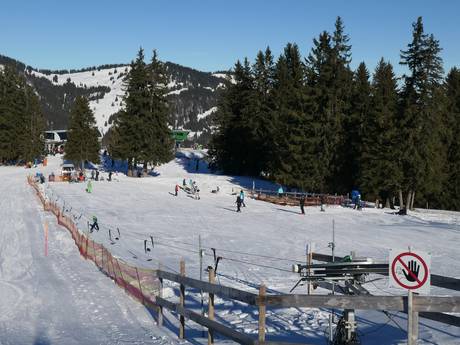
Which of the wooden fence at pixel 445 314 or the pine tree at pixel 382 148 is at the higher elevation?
the pine tree at pixel 382 148

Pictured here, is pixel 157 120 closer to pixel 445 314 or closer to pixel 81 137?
pixel 81 137

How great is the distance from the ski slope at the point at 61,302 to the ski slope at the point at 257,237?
5.65 ft

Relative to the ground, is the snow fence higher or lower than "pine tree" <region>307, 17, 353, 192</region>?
lower

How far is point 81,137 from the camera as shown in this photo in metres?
74.9

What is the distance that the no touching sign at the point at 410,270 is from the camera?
5895 millimetres

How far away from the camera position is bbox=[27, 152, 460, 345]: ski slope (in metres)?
10.7

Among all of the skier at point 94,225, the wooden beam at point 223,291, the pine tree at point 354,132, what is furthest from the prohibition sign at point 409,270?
the pine tree at point 354,132

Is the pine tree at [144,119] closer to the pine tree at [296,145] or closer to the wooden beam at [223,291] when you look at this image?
the pine tree at [296,145]

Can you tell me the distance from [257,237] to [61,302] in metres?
15.0

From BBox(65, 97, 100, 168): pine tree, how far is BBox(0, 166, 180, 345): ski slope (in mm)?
50464

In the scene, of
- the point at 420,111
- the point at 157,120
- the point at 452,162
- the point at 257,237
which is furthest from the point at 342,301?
the point at 157,120

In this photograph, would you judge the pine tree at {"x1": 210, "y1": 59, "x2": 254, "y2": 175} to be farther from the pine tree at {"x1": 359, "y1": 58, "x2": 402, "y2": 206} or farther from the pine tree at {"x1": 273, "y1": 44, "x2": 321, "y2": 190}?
the pine tree at {"x1": 359, "y1": 58, "x2": 402, "y2": 206}

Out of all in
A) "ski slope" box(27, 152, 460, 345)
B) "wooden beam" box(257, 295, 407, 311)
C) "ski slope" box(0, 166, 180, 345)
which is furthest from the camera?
"ski slope" box(27, 152, 460, 345)

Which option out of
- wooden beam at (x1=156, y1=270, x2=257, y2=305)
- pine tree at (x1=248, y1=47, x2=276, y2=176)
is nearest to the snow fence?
wooden beam at (x1=156, y1=270, x2=257, y2=305)
